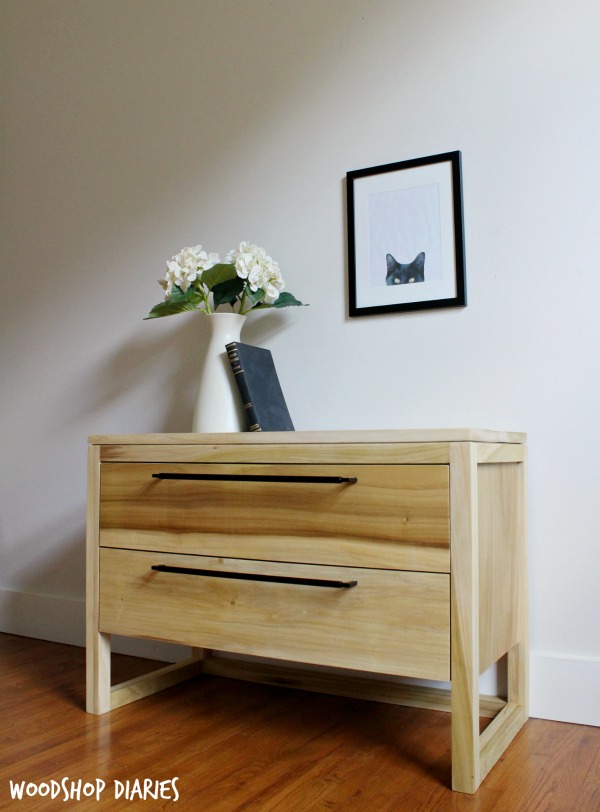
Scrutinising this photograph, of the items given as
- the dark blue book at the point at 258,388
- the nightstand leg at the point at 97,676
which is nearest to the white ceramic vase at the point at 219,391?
the dark blue book at the point at 258,388

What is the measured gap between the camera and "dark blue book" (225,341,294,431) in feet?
5.49

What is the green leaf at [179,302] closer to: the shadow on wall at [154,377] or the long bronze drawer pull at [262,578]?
the shadow on wall at [154,377]

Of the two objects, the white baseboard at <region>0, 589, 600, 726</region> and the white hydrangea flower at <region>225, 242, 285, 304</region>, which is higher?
the white hydrangea flower at <region>225, 242, 285, 304</region>

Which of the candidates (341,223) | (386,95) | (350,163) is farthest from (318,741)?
(386,95)

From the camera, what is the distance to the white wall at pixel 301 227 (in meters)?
1.58

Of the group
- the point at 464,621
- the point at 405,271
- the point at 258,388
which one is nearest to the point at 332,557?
the point at 464,621

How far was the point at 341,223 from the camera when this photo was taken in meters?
1.86

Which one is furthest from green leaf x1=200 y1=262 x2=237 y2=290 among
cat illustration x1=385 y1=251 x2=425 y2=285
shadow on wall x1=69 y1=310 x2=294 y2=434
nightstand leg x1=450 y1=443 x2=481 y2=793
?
nightstand leg x1=450 y1=443 x2=481 y2=793

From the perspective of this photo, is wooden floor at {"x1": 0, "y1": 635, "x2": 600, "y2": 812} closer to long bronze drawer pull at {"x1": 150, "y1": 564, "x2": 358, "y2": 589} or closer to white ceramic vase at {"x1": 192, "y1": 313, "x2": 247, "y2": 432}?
long bronze drawer pull at {"x1": 150, "y1": 564, "x2": 358, "y2": 589}

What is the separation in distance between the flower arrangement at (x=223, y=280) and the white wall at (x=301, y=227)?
0.14 m

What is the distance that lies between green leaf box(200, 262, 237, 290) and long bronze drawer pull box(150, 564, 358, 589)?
677 mm

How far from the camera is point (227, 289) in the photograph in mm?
1807

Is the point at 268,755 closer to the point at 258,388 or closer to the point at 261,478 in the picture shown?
the point at 261,478

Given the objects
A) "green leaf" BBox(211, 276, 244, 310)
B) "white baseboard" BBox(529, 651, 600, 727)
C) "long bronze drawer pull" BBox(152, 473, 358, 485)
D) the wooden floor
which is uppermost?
"green leaf" BBox(211, 276, 244, 310)
